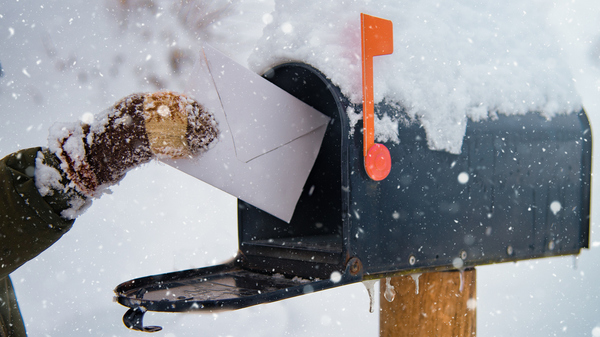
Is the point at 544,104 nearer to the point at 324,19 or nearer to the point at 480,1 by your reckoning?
the point at 480,1

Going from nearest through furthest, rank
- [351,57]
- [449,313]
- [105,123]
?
[105,123] → [351,57] → [449,313]

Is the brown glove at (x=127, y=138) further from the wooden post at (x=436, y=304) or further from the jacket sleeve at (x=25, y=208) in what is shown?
the wooden post at (x=436, y=304)

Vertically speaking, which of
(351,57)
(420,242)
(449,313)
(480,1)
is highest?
(480,1)

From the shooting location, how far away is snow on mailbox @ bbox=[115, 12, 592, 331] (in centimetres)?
95

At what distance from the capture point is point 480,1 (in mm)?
1288

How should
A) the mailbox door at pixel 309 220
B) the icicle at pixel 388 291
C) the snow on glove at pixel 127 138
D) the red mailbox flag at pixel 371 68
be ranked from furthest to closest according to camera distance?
the icicle at pixel 388 291 < the mailbox door at pixel 309 220 < the red mailbox flag at pixel 371 68 < the snow on glove at pixel 127 138

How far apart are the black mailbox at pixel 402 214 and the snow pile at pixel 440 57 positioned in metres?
0.04

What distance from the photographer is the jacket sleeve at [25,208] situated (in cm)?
89

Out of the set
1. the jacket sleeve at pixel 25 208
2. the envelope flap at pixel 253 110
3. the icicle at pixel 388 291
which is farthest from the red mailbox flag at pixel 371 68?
the jacket sleeve at pixel 25 208

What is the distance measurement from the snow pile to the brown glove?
299 mm

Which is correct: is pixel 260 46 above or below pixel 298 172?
above

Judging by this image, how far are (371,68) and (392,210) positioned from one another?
0.29 m

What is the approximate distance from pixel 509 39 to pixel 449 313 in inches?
28.7

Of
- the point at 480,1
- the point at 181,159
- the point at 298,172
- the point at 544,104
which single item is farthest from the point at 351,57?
the point at 544,104
